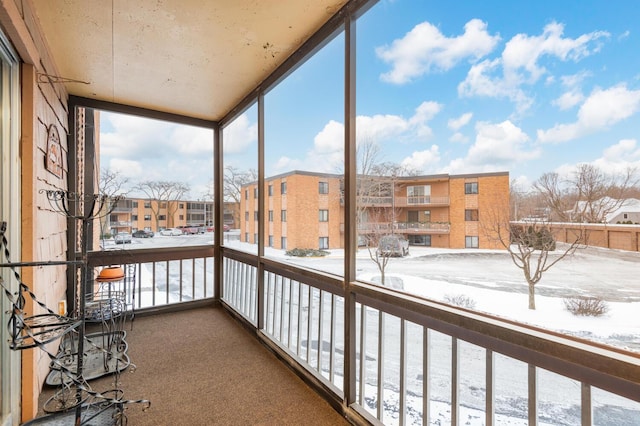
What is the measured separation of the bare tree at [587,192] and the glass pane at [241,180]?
2.57 m

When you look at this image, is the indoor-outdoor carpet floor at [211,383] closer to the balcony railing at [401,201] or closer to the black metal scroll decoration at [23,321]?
the black metal scroll decoration at [23,321]

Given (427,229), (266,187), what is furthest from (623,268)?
(266,187)

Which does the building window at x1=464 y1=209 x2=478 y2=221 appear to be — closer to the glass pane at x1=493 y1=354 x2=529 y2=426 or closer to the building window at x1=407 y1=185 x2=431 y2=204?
the building window at x1=407 y1=185 x2=431 y2=204

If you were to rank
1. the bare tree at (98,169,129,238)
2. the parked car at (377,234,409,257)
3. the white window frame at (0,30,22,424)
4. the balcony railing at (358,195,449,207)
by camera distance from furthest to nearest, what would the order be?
1. the bare tree at (98,169,129,238)
2. the white window frame at (0,30,22,424)
3. the parked car at (377,234,409,257)
4. the balcony railing at (358,195,449,207)

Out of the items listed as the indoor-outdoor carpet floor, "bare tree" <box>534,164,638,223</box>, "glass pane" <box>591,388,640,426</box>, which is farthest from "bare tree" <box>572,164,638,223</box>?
the indoor-outdoor carpet floor

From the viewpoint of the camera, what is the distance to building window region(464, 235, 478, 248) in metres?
1.28

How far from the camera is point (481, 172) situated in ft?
4.11

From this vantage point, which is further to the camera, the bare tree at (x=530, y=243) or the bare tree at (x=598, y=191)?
the bare tree at (x=530, y=243)

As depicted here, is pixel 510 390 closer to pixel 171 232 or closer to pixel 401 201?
pixel 401 201

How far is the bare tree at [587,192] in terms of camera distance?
0.90m

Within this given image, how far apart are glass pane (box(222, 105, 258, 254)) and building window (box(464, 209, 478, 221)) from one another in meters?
2.24

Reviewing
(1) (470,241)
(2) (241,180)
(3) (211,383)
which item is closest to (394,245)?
(1) (470,241)

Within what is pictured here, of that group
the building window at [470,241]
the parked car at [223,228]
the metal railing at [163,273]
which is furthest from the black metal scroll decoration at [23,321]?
the parked car at [223,228]

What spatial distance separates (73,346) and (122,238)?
51.9 inches
